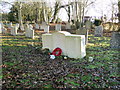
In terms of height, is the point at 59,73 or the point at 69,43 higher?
the point at 69,43

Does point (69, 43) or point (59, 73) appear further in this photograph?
point (69, 43)

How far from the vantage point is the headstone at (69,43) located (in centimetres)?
625

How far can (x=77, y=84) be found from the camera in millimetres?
3871

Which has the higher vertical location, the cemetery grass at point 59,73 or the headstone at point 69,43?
the headstone at point 69,43

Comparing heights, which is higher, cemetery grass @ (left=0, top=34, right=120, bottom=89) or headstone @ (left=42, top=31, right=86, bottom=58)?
headstone @ (left=42, top=31, right=86, bottom=58)

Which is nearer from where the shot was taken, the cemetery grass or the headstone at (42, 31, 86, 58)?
the cemetery grass

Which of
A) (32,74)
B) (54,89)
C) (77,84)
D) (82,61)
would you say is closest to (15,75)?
(32,74)

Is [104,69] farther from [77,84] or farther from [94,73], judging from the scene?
[77,84]

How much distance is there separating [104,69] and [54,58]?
2335mm

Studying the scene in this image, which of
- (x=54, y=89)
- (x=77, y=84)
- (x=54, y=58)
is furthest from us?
(x=54, y=58)

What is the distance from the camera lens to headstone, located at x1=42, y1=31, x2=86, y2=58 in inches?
246

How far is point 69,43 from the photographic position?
6.44m

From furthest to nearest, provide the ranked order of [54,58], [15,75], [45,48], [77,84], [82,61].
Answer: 1. [45,48]
2. [54,58]
3. [82,61]
4. [15,75]
5. [77,84]

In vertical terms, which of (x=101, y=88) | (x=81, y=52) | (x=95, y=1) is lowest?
(x=101, y=88)
